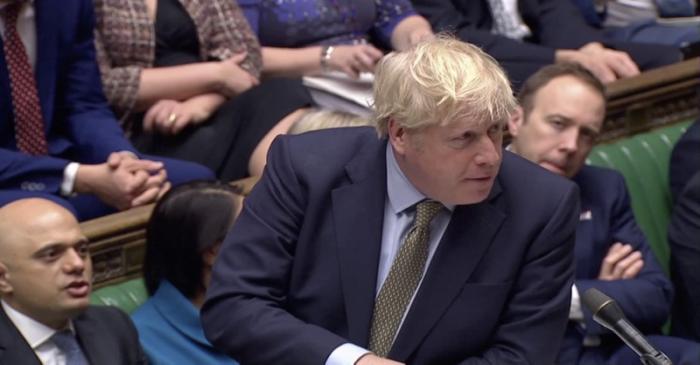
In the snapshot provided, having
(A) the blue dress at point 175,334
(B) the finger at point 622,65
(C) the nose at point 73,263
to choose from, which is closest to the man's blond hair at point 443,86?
(C) the nose at point 73,263

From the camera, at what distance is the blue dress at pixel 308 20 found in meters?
3.76

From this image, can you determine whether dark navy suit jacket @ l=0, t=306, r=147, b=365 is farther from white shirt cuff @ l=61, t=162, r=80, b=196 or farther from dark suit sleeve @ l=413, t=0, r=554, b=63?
dark suit sleeve @ l=413, t=0, r=554, b=63

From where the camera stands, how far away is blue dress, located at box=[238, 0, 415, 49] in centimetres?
376

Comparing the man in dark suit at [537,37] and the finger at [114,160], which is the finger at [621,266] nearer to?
the man in dark suit at [537,37]

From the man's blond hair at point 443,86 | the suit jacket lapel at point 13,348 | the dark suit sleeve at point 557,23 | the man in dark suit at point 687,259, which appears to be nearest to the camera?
the man's blond hair at point 443,86

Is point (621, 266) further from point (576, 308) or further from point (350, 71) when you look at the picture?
point (350, 71)

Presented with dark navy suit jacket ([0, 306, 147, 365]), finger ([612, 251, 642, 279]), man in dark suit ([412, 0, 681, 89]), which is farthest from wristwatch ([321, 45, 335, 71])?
dark navy suit jacket ([0, 306, 147, 365])

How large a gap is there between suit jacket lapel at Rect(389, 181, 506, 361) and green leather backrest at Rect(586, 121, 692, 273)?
5.59 ft

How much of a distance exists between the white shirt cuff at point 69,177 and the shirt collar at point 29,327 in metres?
0.53

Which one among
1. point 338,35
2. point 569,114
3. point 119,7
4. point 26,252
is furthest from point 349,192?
point 338,35

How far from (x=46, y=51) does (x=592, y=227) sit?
1198mm

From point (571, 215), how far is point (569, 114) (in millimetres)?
1072

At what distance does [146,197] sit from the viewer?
316 cm

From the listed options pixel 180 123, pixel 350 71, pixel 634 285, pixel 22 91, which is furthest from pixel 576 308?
pixel 22 91
